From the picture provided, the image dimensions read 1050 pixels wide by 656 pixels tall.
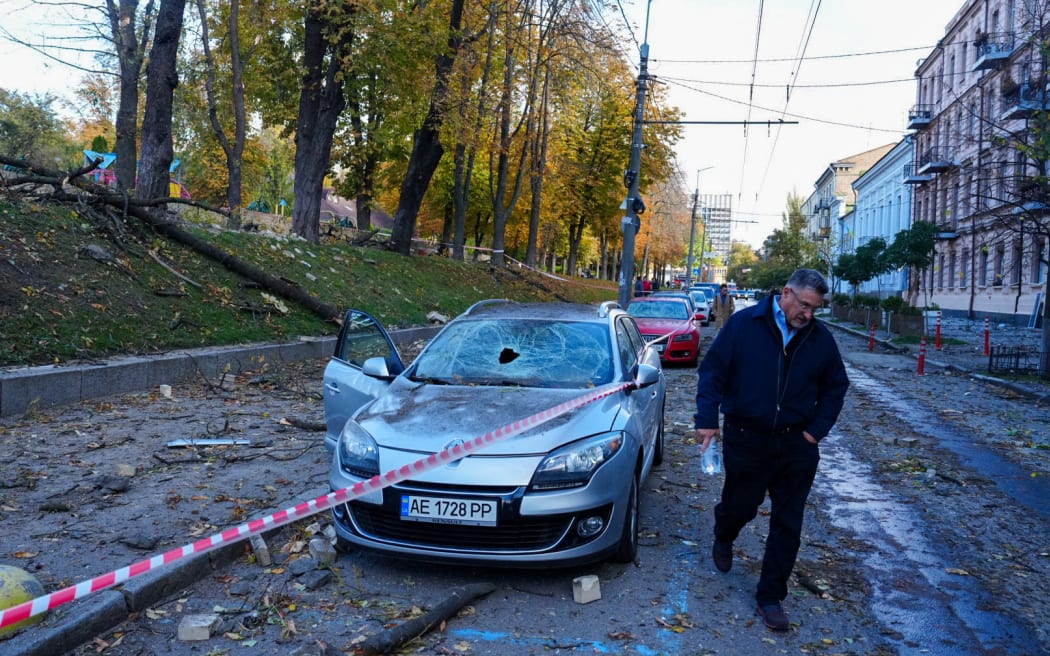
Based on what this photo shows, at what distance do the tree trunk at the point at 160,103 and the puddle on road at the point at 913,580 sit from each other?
38.5 feet

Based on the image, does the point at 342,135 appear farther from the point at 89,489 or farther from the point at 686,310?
the point at 89,489

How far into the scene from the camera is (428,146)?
23375mm

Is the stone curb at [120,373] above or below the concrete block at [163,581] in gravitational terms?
above

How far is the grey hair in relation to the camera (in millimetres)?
4070

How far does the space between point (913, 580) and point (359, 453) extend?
3311 mm

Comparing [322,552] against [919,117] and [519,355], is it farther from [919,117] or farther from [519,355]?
[919,117]

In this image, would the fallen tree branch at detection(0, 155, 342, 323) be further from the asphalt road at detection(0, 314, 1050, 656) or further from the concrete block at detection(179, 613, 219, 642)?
the concrete block at detection(179, 613, 219, 642)

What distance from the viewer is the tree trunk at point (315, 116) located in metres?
19.4

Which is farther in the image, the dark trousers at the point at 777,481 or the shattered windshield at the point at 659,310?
the shattered windshield at the point at 659,310

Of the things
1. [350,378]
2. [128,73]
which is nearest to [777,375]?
[350,378]

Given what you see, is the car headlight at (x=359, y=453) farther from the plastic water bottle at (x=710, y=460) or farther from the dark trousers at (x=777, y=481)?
the dark trousers at (x=777, y=481)

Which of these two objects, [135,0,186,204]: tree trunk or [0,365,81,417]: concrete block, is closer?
[0,365,81,417]: concrete block

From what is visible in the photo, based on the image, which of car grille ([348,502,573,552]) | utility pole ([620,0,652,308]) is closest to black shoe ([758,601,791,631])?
car grille ([348,502,573,552])

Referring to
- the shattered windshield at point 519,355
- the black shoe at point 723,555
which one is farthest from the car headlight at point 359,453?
the black shoe at point 723,555
